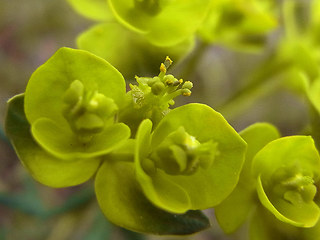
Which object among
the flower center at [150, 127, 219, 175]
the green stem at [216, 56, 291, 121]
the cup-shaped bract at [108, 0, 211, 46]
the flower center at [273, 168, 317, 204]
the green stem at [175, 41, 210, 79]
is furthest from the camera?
the green stem at [216, 56, 291, 121]

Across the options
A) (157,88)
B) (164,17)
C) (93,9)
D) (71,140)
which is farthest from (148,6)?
(71,140)

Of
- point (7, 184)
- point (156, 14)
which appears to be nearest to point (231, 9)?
point (156, 14)

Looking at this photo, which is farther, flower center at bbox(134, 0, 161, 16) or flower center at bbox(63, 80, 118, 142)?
flower center at bbox(134, 0, 161, 16)

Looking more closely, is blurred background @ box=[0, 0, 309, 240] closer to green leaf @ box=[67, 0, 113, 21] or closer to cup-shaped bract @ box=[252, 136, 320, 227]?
green leaf @ box=[67, 0, 113, 21]

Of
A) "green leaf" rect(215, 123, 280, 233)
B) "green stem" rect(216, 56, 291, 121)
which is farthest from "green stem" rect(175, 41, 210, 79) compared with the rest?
"green leaf" rect(215, 123, 280, 233)

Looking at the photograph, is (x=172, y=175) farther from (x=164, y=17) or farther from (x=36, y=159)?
(x=164, y=17)

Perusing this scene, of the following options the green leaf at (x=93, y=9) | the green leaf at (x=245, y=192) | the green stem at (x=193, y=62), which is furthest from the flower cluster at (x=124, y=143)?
the green stem at (x=193, y=62)
